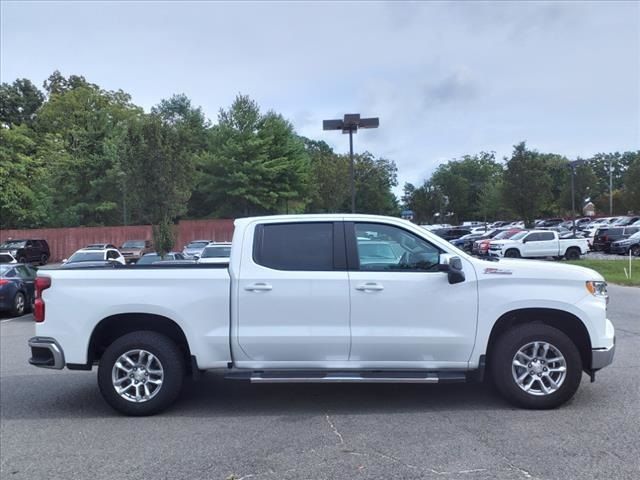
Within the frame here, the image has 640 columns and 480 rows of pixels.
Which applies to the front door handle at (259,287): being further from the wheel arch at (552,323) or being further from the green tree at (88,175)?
the green tree at (88,175)

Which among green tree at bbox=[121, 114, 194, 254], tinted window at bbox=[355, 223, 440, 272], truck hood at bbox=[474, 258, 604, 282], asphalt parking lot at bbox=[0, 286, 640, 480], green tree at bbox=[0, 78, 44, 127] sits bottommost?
asphalt parking lot at bbox=[0, 286, 640, 480]

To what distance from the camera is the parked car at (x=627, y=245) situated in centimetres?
2959

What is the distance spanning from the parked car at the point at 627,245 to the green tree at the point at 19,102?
202ft

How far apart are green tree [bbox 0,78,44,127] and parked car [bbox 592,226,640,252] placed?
60.5 m

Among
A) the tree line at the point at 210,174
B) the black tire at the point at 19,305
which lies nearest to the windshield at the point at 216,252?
the black tire at the point at 19,305

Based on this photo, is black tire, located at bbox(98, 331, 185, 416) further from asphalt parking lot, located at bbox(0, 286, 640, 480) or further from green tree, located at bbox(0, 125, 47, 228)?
green tree, located at bbox(0, 125, 47, 228)

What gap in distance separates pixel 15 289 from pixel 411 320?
12.2 metres

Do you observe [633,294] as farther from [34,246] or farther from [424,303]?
[34,246]

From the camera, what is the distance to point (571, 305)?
17.7 ft

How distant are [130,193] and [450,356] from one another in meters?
25.6

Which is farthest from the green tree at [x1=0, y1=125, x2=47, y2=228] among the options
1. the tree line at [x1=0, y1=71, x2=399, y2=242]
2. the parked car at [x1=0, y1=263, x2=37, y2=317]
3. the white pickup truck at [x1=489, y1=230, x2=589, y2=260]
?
the white pickup truck at [x1=489, y1=230, x2=589, y2=260]

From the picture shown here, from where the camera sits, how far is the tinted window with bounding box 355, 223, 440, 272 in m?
5.52

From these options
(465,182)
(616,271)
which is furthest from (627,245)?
(465,182)

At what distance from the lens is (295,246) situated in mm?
5625
